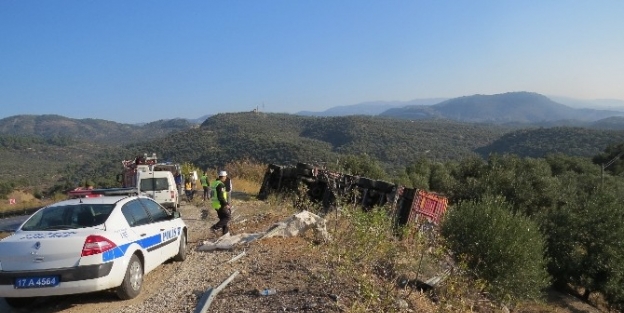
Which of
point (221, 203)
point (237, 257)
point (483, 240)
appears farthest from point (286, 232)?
point (483, 240)

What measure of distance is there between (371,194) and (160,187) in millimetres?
7791

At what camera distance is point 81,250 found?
229 inches

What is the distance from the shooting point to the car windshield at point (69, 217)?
6395mm

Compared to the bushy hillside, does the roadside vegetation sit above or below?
above

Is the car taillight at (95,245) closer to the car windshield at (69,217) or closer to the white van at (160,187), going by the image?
the car windshield at (69,217)

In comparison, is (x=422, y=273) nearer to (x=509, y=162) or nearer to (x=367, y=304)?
(x=367, y=304)

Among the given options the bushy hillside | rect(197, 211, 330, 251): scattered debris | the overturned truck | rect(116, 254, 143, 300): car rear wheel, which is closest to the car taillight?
rect(116, 254, 143, 300): car rear wheel

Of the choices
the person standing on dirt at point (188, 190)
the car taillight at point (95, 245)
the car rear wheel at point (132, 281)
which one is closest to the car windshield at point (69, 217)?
the car taillight at point (95, 245)

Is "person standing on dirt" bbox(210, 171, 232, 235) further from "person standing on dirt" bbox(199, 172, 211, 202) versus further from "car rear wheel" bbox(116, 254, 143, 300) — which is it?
"person standing on dirt" bbox(199, 172, 211, 202)

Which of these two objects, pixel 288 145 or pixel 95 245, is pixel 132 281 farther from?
pixel 288 145

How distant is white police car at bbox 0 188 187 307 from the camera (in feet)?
18.8

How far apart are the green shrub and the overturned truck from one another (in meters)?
0.87

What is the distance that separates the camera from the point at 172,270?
8.37 m

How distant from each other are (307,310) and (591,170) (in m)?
49.7
